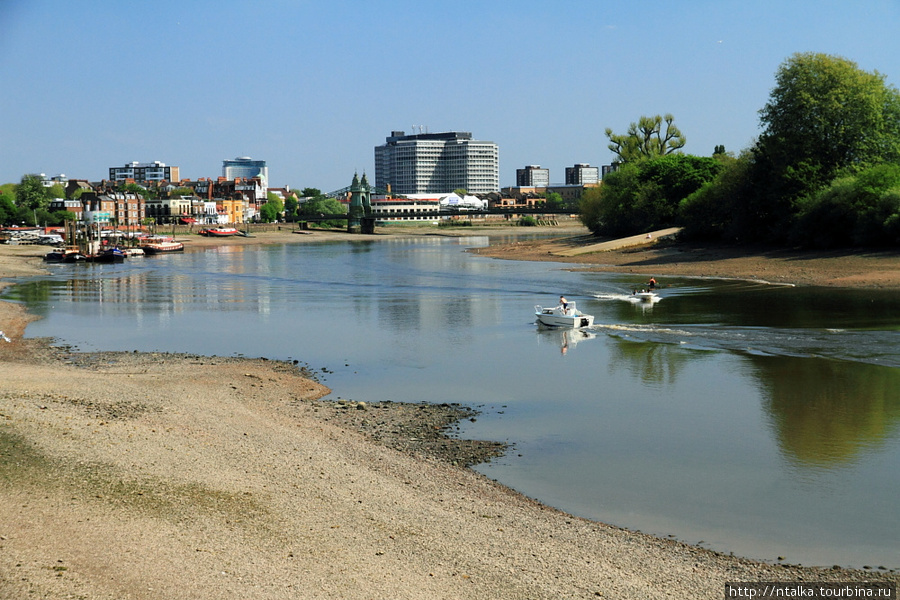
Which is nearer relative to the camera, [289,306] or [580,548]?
[580,548]

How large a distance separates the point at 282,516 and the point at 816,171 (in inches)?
2561

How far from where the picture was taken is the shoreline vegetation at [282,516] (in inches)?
465

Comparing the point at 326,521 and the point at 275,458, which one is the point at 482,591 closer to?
the point at 326,521

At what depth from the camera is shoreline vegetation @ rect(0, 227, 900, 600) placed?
11805mm

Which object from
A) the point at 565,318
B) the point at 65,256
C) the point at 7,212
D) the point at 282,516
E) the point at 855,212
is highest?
the point at 7,212

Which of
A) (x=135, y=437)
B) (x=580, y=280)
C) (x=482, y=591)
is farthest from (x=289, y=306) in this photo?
(x=482, y=591)

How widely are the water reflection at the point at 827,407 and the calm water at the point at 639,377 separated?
81mm

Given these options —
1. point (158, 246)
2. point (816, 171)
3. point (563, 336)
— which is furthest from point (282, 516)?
point (158, 246)

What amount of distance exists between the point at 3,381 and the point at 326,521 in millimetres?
13633

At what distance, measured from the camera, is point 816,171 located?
70188mm

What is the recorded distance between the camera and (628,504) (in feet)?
54.1

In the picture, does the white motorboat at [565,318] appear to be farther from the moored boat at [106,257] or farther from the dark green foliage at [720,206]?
the moored boat at [106,257]

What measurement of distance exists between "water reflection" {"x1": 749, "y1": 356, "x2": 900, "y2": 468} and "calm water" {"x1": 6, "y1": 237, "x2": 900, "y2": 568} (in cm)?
8

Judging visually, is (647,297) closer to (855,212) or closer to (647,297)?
(647,297)
